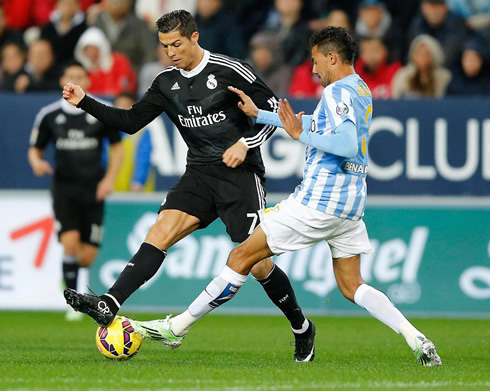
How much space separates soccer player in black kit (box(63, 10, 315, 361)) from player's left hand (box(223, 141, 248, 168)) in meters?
0.15

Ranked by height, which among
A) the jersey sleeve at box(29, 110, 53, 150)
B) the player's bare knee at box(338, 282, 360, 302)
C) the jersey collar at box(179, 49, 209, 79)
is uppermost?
the jersey collar at box(179, 49, 209, 79)

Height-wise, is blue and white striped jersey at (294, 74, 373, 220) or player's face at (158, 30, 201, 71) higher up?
player's face at (158, 30, 201, 71)

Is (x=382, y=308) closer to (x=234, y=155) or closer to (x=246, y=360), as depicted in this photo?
(x=246, y=360)

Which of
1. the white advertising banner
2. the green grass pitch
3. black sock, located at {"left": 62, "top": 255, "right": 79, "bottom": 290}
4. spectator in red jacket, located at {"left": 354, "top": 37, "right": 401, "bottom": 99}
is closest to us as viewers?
the green grass pitch

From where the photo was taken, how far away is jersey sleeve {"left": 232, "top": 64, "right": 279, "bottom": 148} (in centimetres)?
736

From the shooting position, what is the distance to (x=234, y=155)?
23.1ft

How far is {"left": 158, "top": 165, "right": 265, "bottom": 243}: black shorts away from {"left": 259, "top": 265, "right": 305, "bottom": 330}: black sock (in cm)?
34

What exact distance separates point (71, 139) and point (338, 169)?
541 cm

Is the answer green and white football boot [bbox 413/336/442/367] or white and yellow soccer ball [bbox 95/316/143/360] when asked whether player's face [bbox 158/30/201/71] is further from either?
green and white football boot [bbox 413/336/442/367]

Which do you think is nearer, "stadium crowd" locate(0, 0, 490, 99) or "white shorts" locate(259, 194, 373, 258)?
"white shorts" locate(259, 194, 373, 258)

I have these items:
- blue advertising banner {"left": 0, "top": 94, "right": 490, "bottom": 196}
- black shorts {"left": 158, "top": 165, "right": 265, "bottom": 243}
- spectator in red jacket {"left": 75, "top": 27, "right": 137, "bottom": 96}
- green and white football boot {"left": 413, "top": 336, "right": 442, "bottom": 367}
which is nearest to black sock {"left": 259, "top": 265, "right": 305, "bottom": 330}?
black shorts {"left": 158, "top": 165, "right": 265, "bottom": 243}

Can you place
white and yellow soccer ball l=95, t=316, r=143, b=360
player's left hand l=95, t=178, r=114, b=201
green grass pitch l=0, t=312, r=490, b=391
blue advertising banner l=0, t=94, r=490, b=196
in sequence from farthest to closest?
1. blue advertising banner l=0, t=94, r=490, b=196
2. player's left hand l=95, t=178, r=114, b=201
3. white and yellow soccer ball l=95, t=316, r=143, b=360
4. green grass pitch l=0, t=312, r=490, b=391

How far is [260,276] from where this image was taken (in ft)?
24.2

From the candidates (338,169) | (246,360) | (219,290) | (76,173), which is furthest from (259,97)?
(76,173)
